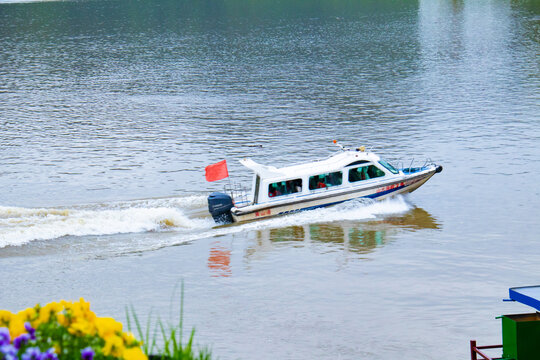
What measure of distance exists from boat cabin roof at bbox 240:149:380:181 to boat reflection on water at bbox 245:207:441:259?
235 centimetres

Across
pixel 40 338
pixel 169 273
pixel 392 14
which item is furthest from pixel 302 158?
pixel 392 14

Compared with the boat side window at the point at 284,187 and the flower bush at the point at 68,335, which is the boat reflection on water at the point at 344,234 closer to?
the boat side window at the point at 284,187

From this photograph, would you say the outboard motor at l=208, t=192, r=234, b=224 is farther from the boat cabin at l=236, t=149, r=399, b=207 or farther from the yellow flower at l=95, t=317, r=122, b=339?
the yellow flower at l=95, t=317, r=122, b=339

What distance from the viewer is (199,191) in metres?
39.0

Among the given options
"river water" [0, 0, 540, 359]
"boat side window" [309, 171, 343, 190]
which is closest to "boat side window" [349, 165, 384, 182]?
"boat side window" [309, 171, 343, 190]

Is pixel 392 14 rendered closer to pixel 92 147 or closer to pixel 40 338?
pixel 92 147

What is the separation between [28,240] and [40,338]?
2362cm

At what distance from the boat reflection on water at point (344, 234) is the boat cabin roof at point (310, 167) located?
92.6 inches

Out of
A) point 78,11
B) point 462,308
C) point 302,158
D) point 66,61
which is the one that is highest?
point 78,11

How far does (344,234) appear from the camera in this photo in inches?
1251

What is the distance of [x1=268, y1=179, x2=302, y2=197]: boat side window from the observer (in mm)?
33094

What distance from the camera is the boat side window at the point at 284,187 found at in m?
33.1

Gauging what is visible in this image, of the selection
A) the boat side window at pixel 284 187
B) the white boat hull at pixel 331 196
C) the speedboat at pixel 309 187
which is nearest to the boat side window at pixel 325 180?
the speedboat at pixel 309 187

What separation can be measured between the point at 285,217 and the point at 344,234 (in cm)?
288
